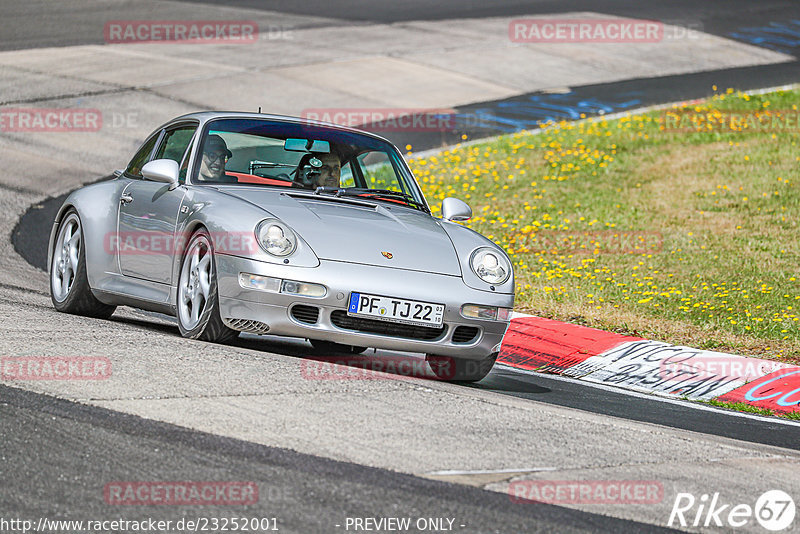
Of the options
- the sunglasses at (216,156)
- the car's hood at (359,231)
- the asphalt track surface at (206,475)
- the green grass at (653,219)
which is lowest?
the green grass at (653,219)

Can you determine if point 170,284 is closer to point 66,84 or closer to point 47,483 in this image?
point 47,483

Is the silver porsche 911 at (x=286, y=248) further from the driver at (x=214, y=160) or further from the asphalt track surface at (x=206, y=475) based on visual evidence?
the asphalt track surface at (x=206, y=475)

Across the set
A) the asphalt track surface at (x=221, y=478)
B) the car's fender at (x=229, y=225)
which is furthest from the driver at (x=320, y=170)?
the asphalt track surface at (x=221, y=478)

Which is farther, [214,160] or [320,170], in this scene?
[320,170]

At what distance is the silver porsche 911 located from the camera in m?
6.71

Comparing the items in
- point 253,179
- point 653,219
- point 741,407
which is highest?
point 253,179

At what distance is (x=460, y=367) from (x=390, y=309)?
100 centimetres

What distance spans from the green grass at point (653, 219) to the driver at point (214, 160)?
3.62 m

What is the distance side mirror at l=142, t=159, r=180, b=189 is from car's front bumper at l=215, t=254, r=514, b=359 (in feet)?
3.36

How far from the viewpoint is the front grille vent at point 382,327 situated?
264 inches

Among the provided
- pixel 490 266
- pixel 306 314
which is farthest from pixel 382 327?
pixel 490 266

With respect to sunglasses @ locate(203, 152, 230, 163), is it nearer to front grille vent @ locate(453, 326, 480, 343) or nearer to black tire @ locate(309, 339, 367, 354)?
black tire @ locate(309, 339, 367, 354)

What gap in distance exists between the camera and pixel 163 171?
7.64 m

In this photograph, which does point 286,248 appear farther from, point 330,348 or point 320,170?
point 330,348
